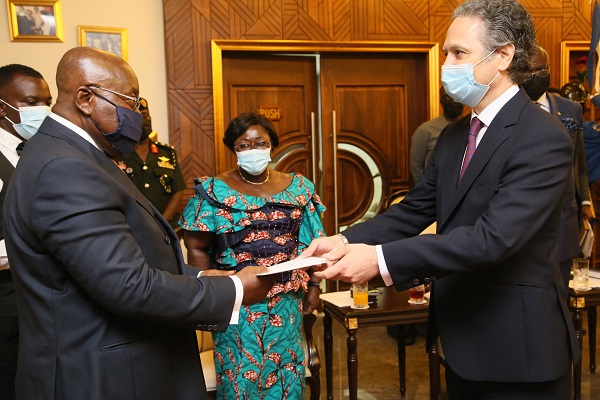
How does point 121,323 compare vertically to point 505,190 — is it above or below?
below

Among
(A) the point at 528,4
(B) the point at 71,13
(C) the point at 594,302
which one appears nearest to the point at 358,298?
(C) the point at 594,302

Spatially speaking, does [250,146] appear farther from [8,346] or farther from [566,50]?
[566,50]

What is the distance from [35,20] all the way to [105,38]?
55 cm

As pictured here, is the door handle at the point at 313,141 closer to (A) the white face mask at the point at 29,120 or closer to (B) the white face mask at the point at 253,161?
(B) the white face mask at the point at 253,161

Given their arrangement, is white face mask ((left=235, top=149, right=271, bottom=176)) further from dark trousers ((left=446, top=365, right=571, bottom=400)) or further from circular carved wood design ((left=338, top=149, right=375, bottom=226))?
circular carved wood design ((left=338, top=149, right=375, bottom=226))

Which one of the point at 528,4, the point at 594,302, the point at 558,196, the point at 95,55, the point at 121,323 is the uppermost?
the point at 528,4

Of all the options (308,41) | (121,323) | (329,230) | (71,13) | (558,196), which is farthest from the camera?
(329,230)

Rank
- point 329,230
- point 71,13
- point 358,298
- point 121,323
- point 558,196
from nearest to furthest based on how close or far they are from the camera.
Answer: point 121,323 → point 558,196 → point 358,298 → point 71,13 → point 329,230

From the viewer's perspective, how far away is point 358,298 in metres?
3.26

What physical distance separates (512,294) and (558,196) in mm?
308

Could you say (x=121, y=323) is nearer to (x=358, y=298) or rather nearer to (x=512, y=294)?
(x=512, y=294)

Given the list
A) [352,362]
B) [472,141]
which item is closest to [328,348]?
[352,362]

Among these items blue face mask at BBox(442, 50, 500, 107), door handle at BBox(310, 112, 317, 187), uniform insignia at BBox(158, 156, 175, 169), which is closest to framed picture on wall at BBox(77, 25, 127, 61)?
uniform insignia at BBox(158, 156, 175, 169)

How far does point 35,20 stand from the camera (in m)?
4.90
